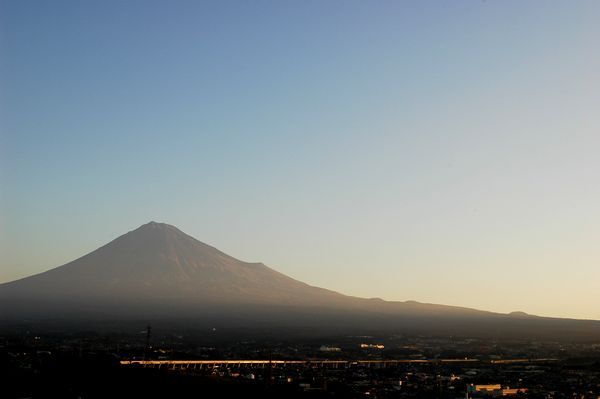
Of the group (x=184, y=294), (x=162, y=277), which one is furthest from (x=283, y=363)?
(x=162, y=277)

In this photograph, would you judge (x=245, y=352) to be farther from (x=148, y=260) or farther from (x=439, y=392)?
(x=148, y=260)

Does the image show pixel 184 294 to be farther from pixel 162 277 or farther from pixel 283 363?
pixel 283 363

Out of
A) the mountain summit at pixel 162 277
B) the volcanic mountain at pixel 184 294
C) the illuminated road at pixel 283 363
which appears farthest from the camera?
the mountain summit at pixel 162 277

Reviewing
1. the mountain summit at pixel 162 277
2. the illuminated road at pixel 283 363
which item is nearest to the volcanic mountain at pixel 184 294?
the mountain summit at pixel 162 277

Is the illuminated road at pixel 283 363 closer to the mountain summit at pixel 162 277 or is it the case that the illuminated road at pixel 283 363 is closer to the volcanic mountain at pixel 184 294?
the volcanic mountain at pixel 184 294

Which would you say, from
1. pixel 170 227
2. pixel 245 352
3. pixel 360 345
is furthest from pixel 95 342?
pixel 170 227

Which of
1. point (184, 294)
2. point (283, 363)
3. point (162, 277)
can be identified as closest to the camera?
point (283, 363)

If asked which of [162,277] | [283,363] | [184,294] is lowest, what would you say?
[283,363]

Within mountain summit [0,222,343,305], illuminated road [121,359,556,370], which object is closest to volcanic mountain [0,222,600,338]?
mountain summit [0,222,343,305]

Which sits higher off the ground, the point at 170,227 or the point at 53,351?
the point at 170,227
